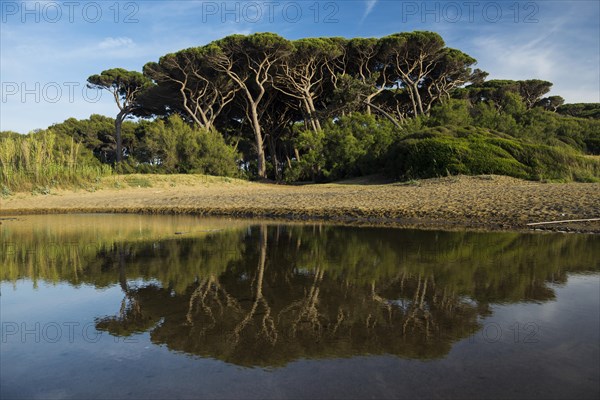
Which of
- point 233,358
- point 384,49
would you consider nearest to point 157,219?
point 233,358

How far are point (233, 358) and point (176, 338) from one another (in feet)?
2.32

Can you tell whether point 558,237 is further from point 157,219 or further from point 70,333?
point 157,219

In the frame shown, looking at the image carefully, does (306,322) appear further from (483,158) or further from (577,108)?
(577,108)

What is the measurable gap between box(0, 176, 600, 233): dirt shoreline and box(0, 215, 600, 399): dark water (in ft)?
10.3

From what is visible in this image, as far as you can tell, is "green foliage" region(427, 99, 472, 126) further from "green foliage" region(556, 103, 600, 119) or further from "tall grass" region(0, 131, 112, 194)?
"green foliage" region(556, 103, 600, 119)

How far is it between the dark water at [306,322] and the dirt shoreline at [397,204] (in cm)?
314

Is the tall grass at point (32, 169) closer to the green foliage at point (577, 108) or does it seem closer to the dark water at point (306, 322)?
the dark water at point (306, 322)

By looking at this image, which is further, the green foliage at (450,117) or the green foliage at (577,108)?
the green foliage at (577,108)

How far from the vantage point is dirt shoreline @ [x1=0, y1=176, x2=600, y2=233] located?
11.2m

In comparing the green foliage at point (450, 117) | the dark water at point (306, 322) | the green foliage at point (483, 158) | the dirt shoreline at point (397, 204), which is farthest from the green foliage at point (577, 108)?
the dark water at point (306, 322)

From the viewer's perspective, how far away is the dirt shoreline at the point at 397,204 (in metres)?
11.2

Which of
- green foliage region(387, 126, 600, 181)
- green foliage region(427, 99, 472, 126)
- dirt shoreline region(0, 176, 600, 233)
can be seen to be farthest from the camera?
green foliage region(427, 99, 472, 126)

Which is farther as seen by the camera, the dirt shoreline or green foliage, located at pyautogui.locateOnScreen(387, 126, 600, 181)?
green foliage, located at pyautogui.locateOnScreen(387, 126, 600, 181)

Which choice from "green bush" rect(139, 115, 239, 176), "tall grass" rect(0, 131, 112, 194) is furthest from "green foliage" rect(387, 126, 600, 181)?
"tall grass" rect(0, 131, 112, 194)
